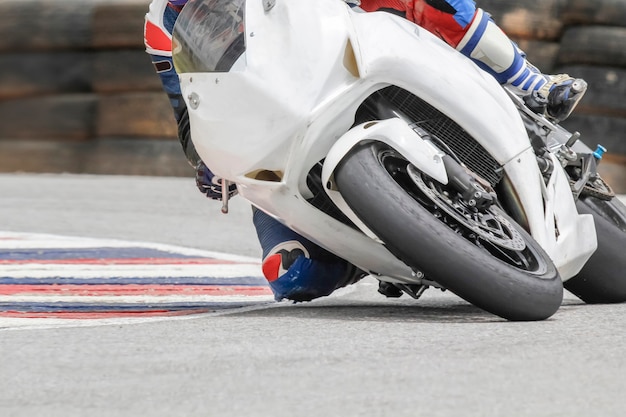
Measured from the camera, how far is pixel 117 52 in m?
10.6

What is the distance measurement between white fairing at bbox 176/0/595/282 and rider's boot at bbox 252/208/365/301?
227 millimetres

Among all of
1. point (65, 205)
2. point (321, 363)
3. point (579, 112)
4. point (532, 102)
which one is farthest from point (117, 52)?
point (321, 363)

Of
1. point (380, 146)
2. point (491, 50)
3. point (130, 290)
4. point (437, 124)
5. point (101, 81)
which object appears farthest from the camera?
point (101, 81)

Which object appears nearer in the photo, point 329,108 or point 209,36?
point 329,108

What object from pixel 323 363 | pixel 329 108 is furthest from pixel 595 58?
pixel 323 363

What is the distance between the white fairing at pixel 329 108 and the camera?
317 cm

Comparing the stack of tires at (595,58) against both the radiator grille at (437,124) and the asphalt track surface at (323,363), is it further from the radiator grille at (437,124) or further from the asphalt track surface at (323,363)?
the radiator grille at (437,124)

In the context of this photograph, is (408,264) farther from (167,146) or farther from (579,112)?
(167,146)

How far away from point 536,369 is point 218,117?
124 cm

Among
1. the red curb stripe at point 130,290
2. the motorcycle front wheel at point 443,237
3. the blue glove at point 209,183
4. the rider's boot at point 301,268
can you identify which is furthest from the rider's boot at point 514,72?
the red curb stripe at point 130,290

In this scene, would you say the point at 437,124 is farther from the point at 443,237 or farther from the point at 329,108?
the point at 443,237

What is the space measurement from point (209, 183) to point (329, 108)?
0.80 m

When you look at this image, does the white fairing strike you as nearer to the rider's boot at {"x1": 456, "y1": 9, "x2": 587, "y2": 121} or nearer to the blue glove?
the rider's boot at {"x1": 456, "y1": 9, "x2": 587, "y2": 121}

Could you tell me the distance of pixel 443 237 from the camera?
297 centimetres
